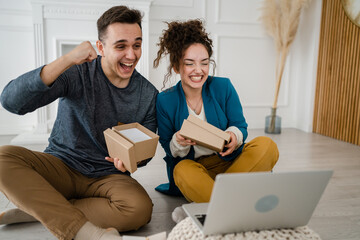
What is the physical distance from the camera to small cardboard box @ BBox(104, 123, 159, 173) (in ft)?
3.86

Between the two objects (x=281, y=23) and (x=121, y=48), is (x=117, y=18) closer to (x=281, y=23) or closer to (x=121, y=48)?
(x=121, y=48)

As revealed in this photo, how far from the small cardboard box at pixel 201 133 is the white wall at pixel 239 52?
7.65ft

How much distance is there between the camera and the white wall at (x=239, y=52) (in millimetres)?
3176

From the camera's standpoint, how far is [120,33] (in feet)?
4.41

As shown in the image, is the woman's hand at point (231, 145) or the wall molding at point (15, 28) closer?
the woman's hand at point (231, 145)

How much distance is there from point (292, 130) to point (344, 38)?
1166 mm

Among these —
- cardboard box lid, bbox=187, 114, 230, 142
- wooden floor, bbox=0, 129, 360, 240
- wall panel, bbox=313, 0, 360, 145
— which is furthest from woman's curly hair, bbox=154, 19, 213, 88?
wall panel, bbox=313, 0, 360, 145

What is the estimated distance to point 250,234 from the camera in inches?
33.9

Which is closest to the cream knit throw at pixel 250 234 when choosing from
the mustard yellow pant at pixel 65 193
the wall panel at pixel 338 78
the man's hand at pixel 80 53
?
the mustard yellow pant at pixel 65 193

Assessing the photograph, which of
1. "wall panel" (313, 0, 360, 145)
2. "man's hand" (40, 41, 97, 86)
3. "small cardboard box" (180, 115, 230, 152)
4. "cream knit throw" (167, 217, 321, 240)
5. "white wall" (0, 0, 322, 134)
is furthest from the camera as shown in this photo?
"white wall" (0, 0, 322, 134)

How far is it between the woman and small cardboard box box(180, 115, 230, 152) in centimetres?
11

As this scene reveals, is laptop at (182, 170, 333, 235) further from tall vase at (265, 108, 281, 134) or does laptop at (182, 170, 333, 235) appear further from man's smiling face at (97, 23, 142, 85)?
tall vase at (265, 108, 281, 134)

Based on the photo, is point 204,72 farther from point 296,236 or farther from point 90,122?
point 296,236

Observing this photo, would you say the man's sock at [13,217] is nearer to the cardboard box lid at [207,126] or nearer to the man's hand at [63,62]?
the man's hand at [63,62]
